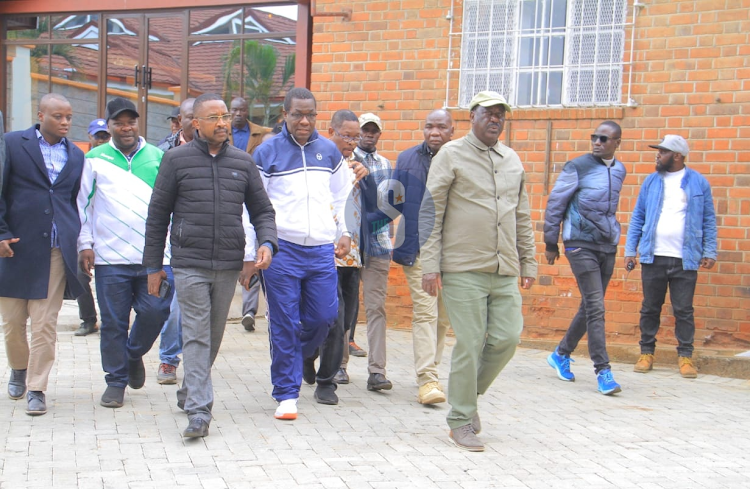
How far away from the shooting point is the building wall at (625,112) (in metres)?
8.19

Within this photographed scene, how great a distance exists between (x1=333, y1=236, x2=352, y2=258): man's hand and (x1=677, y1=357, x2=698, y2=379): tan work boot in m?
3.43

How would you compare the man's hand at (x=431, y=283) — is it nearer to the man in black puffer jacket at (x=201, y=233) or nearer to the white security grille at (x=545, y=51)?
the man in black puffer jacket at (x=201, y=233)

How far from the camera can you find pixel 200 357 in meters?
5.36

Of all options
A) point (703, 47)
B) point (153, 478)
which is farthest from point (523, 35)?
point (153, 478)

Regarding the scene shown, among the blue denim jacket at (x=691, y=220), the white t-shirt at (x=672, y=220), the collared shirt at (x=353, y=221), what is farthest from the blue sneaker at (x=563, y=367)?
the collared shirt at (x=353, y=221)

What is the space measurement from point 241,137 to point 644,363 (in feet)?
14.8

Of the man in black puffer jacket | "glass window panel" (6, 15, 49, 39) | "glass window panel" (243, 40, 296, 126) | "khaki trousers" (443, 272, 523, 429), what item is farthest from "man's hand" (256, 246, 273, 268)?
"glass window panel" (6, 15, 49, 39)

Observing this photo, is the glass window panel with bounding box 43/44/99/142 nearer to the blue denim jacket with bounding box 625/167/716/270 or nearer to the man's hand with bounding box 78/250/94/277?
the man's hand with bounding box 78/250/94/277

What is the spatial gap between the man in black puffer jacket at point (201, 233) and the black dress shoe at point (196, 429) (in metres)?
0.01

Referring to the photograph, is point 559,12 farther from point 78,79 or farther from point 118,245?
point 78,79

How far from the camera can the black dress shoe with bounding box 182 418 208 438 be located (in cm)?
514

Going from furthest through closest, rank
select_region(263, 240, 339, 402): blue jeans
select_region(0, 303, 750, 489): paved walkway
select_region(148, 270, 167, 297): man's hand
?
select_region(263, 240, 339, 402): blue jeans, select_region(148, 270, 167, 297): man's hand, select_region(0, 303, 750, 489): paved walkway

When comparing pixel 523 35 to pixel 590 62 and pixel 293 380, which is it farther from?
pixel 293 380

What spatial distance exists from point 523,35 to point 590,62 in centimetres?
73
